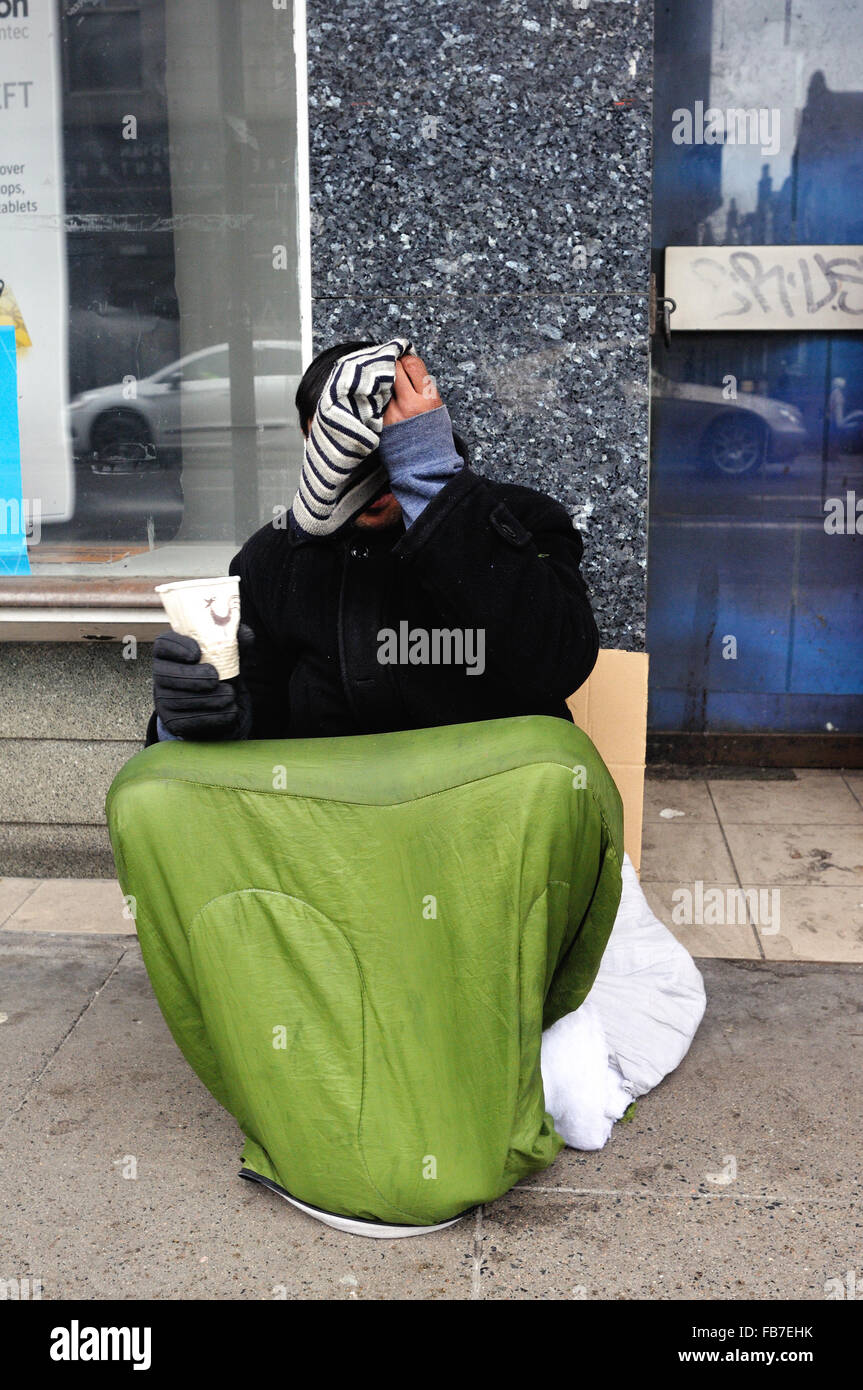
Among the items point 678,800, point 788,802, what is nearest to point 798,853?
point 788,802

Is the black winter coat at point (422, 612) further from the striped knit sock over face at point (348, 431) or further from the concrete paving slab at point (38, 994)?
the concrete paving slab at point (38, 994)

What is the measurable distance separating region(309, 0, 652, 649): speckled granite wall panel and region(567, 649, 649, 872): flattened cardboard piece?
147mm

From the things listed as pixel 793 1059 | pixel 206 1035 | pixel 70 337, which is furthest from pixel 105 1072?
pixel 70 337

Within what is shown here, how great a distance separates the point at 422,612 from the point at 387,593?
0.09 m

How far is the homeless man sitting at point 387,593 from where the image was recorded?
2.34 meters

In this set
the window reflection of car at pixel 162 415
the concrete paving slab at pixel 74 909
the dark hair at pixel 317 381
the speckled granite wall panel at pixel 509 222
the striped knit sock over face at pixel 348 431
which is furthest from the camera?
the window reflection of car at pixel 162 415

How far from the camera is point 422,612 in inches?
102

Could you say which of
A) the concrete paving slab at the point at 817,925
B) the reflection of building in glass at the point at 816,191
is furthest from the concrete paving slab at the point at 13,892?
the reflection of building in glass at the point at 816,191

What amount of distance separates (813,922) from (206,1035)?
2.05m

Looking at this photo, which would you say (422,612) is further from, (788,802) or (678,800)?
(788,802)

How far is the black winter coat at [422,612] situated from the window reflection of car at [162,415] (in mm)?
1667

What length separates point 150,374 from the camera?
4406mm

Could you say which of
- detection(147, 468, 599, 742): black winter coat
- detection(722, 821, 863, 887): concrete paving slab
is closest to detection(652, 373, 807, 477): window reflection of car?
detection(722, 821, 863, 887): concrete paving slab
